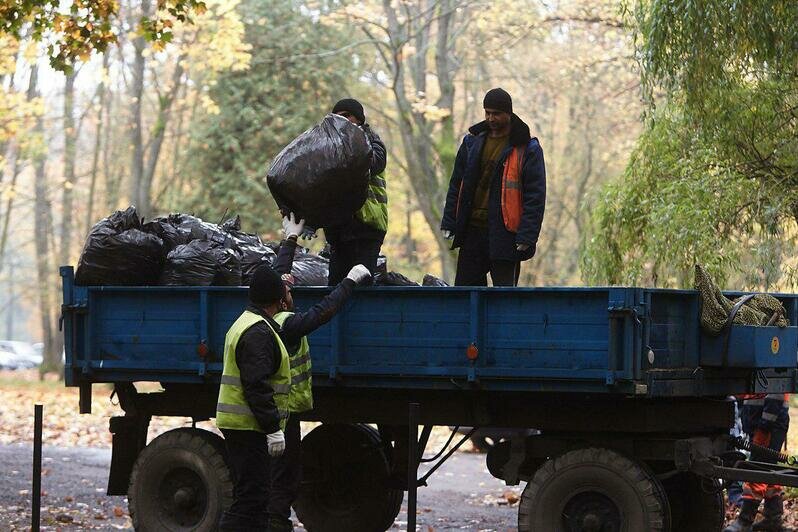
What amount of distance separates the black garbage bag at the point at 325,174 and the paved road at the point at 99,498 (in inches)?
153

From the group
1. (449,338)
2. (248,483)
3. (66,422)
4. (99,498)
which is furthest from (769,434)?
(66,422)

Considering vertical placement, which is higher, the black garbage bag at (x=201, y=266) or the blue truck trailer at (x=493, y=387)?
the black garbage bag at (x=201, y=266)

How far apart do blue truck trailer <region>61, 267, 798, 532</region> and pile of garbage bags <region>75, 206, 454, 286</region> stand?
0.80 feet

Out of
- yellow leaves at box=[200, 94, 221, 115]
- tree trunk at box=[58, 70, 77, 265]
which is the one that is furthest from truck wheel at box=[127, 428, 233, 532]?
tree trunk at box=[58, 70, 77, 265]

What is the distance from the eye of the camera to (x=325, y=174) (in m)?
8.24

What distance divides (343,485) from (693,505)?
2610 millimetres

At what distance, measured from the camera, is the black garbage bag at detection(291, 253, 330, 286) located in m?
9.56

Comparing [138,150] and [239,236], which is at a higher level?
[138,150]

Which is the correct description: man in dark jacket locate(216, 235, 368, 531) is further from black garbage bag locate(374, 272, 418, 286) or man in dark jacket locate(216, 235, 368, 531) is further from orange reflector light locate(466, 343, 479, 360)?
black garbage bag locate(374, 272, 418, 286)

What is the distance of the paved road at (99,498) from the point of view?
11398mm

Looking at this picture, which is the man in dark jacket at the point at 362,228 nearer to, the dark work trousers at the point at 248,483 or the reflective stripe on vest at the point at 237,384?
the reflective stripe on vest at the point at 237,384

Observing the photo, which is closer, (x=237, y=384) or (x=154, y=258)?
(x=237, y=384)

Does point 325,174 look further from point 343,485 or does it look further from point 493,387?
point 343,485

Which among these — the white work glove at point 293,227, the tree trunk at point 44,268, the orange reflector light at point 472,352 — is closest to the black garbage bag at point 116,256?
the white work glove at point 293,227
